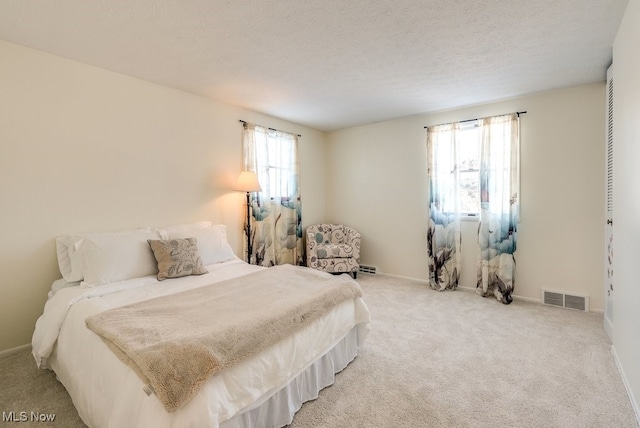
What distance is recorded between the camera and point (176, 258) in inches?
102

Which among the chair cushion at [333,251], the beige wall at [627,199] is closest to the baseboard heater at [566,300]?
the beige wall at [627,199]

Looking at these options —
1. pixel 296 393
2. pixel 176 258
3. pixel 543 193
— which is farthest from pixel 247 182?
pixel 543 193

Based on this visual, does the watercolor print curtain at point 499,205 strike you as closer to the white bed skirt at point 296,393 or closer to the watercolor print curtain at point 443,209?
the watercolor print curtain at point 443,209

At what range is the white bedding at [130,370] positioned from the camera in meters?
1.21

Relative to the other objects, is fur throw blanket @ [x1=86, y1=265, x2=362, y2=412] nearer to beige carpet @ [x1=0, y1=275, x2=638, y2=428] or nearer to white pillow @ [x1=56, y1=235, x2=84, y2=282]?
beige carpet @ [x1=0, y1=275, x2=638, y2=428]

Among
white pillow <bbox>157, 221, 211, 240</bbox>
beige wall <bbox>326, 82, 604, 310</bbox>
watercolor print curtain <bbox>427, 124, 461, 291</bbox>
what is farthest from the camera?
watercolor print curtain <bbox>427, 124, 461, 291</bbox>

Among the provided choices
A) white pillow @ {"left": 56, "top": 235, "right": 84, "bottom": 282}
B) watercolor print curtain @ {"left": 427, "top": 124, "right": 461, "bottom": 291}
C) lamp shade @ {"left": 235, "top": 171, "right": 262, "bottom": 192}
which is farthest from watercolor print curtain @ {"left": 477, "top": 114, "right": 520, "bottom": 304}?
white pillow @ {"left": 56, "top": 235, "right": 84, "bottom": 282}

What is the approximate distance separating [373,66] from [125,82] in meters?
2.46

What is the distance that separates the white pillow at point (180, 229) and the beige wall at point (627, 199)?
11.5 feet

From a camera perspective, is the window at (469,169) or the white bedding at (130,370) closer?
the white bedding at (130,370)

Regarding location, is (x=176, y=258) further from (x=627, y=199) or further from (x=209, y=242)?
(x=627, y=199)

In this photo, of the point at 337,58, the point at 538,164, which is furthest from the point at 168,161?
the point at 538,164

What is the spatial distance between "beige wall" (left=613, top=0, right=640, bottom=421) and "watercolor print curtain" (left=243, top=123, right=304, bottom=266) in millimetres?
3550

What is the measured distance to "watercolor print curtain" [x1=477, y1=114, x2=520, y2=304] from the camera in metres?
3.56
